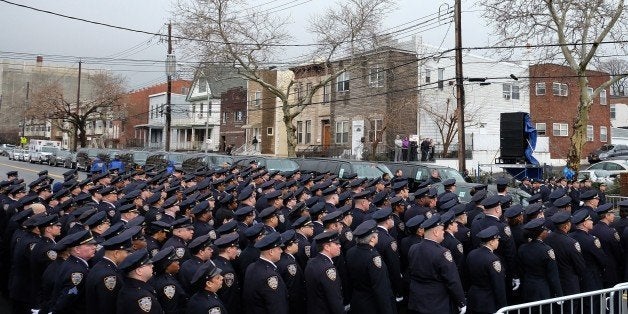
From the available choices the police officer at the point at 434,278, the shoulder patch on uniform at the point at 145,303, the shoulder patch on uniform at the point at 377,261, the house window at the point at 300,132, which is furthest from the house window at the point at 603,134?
the shoulder patch on uniform at the point at 145,303

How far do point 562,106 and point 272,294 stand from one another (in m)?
41.5

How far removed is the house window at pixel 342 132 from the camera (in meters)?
39.8

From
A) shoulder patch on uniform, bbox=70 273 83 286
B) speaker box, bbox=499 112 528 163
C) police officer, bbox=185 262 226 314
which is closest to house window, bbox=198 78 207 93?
speaker box, bbox=499 112 528 163

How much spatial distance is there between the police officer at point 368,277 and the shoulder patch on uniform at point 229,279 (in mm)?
1357

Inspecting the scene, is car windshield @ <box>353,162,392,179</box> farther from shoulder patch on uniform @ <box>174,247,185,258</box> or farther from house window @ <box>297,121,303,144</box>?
house window @ <box>297,121,303,144</box>

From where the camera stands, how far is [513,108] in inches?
1615

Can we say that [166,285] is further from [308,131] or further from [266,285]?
[308,131]

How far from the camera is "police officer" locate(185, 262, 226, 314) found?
4.93 meters

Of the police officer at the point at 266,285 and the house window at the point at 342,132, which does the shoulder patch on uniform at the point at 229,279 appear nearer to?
the police officer at the point at 266,285

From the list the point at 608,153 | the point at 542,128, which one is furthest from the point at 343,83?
the point at 608,153

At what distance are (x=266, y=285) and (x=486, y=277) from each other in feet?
8.78

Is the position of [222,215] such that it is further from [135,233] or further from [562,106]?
[562,106]

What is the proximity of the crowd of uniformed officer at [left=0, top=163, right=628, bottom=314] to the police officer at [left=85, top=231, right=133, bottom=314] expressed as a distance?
0.04 ft

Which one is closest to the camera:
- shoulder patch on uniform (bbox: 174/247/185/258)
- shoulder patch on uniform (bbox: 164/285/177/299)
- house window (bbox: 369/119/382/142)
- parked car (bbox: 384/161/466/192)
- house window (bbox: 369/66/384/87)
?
shoulder patch on uniform (bbox: 164/285/177/299)
